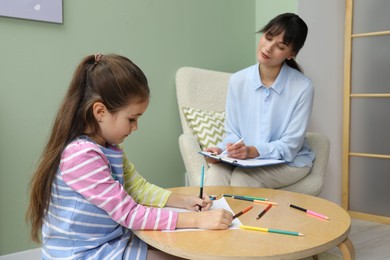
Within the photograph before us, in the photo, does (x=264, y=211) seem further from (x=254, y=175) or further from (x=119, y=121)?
(x=254, y=175)

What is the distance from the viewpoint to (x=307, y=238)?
34.0 inches

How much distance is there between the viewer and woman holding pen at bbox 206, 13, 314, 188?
167 cm

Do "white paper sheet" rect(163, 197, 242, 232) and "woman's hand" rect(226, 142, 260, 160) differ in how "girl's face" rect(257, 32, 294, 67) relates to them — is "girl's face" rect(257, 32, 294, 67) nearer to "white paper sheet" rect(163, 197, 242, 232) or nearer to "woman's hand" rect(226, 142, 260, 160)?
"woman's hand" rect(226, 142, 260, 160)

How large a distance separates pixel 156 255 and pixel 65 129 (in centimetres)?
37

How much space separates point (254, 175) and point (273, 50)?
573 mm

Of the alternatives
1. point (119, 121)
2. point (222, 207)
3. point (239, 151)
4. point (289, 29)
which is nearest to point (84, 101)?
point (119, 121)

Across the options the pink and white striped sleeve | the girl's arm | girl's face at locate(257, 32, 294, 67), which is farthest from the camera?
girl's face at locate(257, 32, 294, 67)

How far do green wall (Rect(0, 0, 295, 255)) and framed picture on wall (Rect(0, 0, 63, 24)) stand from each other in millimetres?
30

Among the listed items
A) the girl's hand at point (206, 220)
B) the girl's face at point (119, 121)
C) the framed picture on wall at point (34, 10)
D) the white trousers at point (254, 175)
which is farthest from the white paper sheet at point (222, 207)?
the framed picture on wall at point (34, 10)

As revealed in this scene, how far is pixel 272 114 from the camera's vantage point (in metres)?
1.83

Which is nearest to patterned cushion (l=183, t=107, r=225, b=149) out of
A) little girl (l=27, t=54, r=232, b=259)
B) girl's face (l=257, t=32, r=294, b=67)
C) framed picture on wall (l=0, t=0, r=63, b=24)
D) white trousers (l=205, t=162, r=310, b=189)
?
white trousers (l=205, t=162, r=310, b=189)

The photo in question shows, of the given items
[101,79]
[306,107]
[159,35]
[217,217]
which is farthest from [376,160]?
[101,79]

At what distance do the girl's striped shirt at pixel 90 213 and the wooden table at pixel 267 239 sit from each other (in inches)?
2.0

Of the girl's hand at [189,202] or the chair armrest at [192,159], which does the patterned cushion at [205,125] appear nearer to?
the chair armrest at [192,159]
